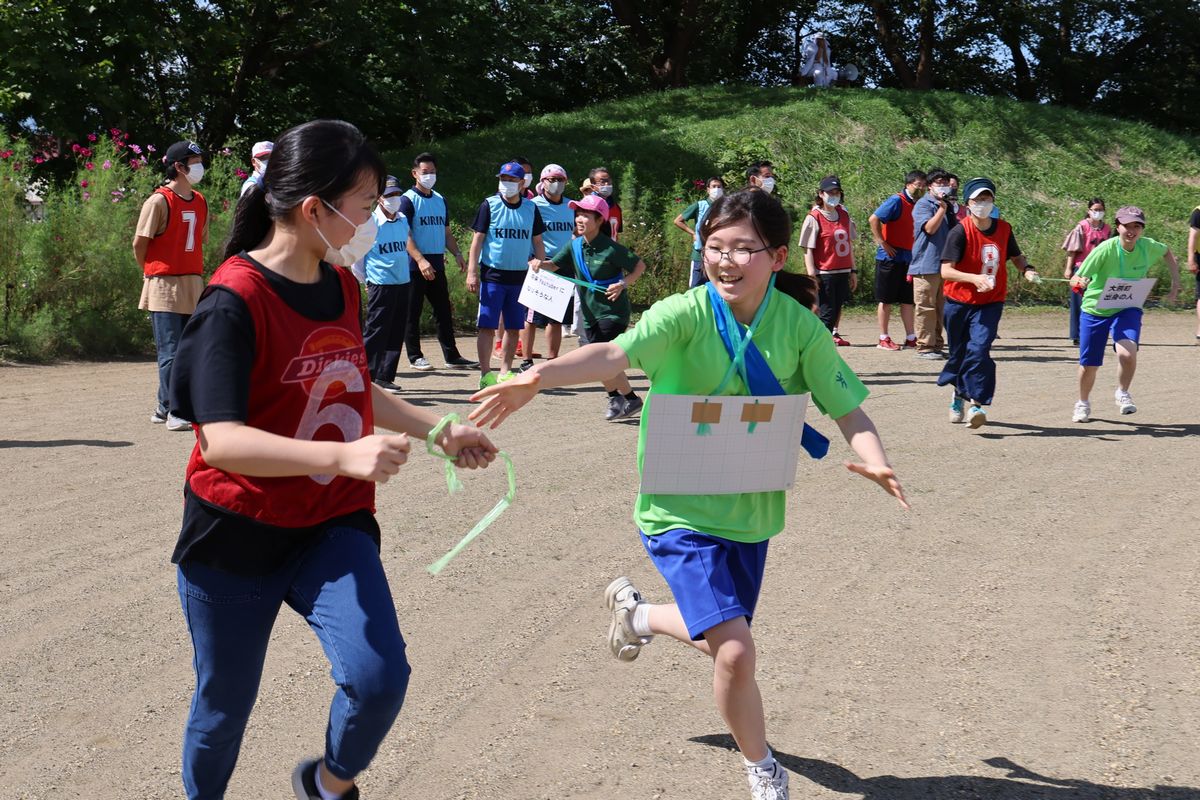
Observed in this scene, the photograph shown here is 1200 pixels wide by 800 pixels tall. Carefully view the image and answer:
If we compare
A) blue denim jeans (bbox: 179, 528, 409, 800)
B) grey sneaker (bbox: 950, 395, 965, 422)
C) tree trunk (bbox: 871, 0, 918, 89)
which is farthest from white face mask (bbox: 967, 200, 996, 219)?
tree trunk (bbox: 871, 0, 918, 89)

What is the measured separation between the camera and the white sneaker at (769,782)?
3.76 meters

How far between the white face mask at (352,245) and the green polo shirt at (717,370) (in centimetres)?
82

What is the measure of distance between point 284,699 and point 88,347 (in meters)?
10.8

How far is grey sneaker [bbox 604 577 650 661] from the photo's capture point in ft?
14.4

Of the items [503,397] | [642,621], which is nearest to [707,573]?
[642,621]

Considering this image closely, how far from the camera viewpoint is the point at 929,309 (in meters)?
15.4

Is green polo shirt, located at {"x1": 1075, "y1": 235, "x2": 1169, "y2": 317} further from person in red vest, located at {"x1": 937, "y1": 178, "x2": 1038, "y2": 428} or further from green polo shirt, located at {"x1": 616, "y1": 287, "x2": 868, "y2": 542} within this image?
green polo shirt, located at {"x1": 616, "y1": 287, "x2": 868, "y2": 542}

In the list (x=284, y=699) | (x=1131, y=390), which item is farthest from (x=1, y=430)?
(x=1131, y=390)

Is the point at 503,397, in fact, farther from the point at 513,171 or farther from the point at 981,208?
the point at 513,171

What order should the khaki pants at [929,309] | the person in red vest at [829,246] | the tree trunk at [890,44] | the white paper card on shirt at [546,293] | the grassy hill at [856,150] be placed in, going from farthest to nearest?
the tree trunk at [890,44], the grassy hill at [856,150], the person in red vest at [829,246], the khaki pants at [929,309], the white paper card on shirt at [546,293]

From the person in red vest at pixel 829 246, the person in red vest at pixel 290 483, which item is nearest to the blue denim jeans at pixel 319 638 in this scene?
the person in red vest at pixel 290 483

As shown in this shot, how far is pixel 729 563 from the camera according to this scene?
389cm

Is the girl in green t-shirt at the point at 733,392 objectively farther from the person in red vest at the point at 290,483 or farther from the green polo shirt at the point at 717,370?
the person in red vest at the point at 290,483

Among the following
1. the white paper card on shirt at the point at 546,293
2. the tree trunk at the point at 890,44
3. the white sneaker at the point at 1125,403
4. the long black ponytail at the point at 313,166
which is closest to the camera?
the long black ponytail at the point at 313,166
